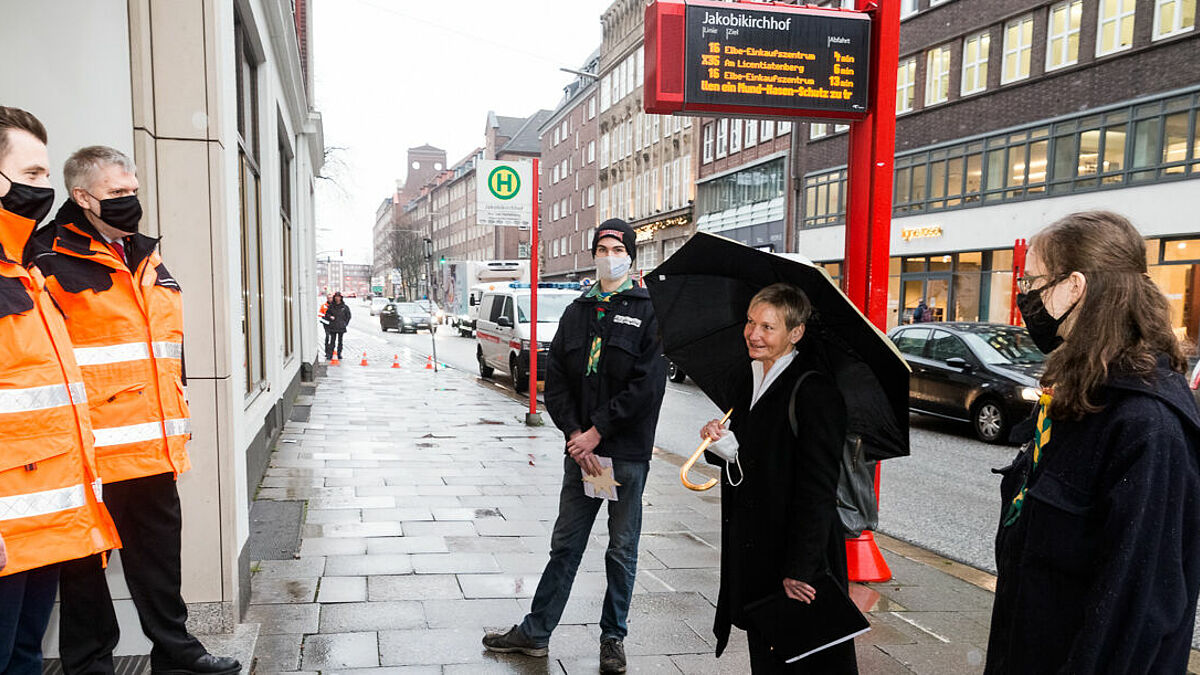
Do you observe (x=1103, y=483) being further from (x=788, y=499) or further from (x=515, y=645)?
(x=515, y=645)

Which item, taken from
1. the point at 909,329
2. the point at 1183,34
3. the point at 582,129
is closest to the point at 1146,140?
the point at 1183,34

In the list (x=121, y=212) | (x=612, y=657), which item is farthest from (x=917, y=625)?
(x=121, y=212)

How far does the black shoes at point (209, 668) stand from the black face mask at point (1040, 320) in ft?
10.7

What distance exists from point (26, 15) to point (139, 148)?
63 centimetres

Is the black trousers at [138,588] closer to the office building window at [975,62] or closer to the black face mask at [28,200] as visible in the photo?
the black face mask at [28,200]

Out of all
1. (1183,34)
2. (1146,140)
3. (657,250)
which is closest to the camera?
(1183,34)

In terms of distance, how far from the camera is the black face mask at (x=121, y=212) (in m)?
2.83

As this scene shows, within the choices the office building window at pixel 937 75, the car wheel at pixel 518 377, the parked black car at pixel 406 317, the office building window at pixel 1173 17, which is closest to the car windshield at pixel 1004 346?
the car wheel at pixel 518 377

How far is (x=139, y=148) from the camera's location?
340 centimetres

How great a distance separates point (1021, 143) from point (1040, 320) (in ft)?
79.2

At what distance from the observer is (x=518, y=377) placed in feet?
48.4

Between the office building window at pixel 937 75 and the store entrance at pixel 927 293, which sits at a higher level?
the office building window at pixel 937 75

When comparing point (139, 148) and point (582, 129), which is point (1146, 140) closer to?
point (139, 148)

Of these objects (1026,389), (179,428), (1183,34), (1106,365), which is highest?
(1183,34)
